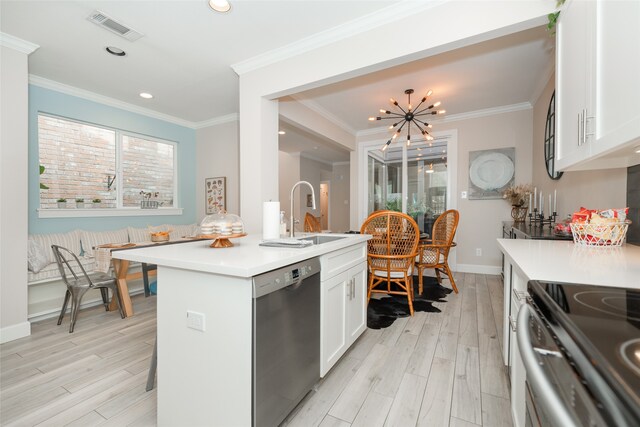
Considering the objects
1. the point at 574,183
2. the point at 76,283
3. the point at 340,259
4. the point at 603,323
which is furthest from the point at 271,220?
the point at 574,183

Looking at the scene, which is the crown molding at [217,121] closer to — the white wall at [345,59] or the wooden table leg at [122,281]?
the white wall at [345,59]

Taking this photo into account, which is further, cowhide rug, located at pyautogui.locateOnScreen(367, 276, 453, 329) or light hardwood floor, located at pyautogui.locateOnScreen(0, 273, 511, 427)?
cowhide rug, located at pyautogui.locateOnScreen(367, 276, 453, 329)

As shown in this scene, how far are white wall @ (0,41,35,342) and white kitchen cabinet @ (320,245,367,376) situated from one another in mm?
2905

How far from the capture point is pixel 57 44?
8.62 feet

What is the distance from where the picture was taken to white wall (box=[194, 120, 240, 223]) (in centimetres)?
466

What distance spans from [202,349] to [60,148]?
3.79 metres

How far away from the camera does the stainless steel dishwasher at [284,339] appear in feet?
3.90

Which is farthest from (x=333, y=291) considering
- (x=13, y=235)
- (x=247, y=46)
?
(x=13, y=235)

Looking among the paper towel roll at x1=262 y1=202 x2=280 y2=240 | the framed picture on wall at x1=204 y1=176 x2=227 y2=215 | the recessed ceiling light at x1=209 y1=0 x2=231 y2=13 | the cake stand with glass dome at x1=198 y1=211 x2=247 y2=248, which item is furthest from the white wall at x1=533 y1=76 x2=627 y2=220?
the framed picture on wall at x1=204 y1=176 x2=227 y2=215

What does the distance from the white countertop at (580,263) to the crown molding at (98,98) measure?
493cm

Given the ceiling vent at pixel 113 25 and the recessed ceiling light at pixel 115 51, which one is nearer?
the ceiling vent at pixel 113 25

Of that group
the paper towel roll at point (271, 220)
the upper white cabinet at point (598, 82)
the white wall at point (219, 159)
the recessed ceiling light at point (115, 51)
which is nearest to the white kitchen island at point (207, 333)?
the paper towel roll at point (271, 220)

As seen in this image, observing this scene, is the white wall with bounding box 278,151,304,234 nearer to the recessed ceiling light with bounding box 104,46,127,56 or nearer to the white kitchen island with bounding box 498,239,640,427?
the recessed ceiling light with bounding box 104,46,127,56

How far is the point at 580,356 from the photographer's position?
52cm
